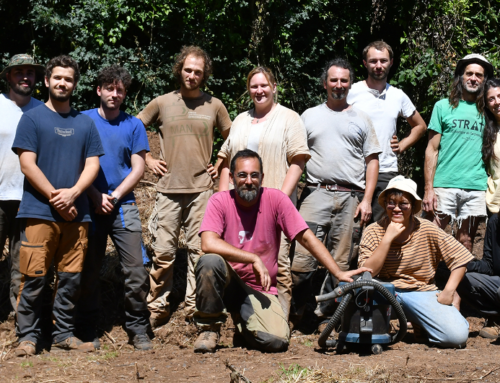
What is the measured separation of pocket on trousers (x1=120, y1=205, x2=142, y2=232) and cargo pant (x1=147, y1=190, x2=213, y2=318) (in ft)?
1.09

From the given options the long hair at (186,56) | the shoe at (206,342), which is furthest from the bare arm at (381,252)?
the long hair at (186,56)

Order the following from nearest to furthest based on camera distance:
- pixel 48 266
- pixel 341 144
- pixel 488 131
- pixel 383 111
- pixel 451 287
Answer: pixel 48 266
pixel 451 287
pixel 341 144
pixel 488 131
pixel 383 111

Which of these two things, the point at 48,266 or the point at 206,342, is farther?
the point at 48,266

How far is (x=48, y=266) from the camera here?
484 cm

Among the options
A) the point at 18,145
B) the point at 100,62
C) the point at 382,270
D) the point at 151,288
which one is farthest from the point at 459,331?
the point at 100,62

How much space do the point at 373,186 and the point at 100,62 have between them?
4734 mm

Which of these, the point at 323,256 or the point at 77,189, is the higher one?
the point at 77,189

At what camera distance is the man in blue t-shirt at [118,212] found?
514 cm

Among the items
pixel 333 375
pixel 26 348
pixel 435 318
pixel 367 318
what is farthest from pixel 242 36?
pixel 333 375

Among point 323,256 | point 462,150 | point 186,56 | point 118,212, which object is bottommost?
point 323,256

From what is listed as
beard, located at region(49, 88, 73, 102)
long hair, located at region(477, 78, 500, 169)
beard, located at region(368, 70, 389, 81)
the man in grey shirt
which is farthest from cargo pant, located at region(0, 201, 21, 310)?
long hair, located at region(477, 78, 500, 169)

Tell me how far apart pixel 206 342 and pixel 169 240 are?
3.79 feet

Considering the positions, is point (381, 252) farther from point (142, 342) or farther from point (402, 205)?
point (142, 342)

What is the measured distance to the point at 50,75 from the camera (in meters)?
4.91
